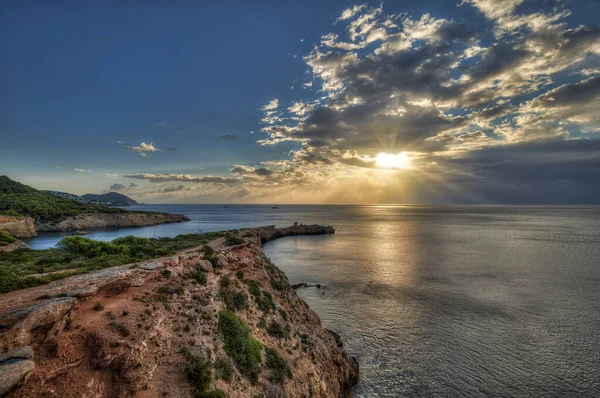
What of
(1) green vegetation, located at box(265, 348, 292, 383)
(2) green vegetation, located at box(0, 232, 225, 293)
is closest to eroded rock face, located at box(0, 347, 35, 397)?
(2) green vegetation, located at box(0, 232, 225, 293)

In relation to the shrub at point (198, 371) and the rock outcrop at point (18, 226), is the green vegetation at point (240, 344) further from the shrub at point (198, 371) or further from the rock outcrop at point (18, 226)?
the rock outcrop at point (18, 226)

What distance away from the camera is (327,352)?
2014 centimetres

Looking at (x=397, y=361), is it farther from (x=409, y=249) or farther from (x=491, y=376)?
(x=409, y=249)

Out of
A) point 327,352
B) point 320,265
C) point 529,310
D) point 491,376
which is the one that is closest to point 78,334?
point 327,352

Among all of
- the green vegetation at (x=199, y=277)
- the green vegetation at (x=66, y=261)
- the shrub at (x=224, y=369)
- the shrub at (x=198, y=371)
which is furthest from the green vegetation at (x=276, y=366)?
the green vegetation at (x=66, y=261)

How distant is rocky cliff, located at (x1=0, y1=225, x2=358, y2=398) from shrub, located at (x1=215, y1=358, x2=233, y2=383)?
0.04 metres

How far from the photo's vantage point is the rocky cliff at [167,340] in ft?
32.1

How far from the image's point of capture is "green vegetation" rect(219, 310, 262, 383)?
14.4 m

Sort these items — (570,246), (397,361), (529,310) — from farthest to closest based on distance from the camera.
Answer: (570,246)
(529,310)
(397,361)

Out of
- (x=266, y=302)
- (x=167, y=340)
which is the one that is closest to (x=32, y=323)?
(x=167, y=340)

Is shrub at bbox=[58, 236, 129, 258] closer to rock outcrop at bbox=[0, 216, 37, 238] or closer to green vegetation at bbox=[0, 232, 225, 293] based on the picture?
green vegetation at bbox=[0, 232, 225, 293]

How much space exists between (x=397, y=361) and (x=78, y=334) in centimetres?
2220

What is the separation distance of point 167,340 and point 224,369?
124 inches

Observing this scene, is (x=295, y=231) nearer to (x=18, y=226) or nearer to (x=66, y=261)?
(x=66, y=261)
